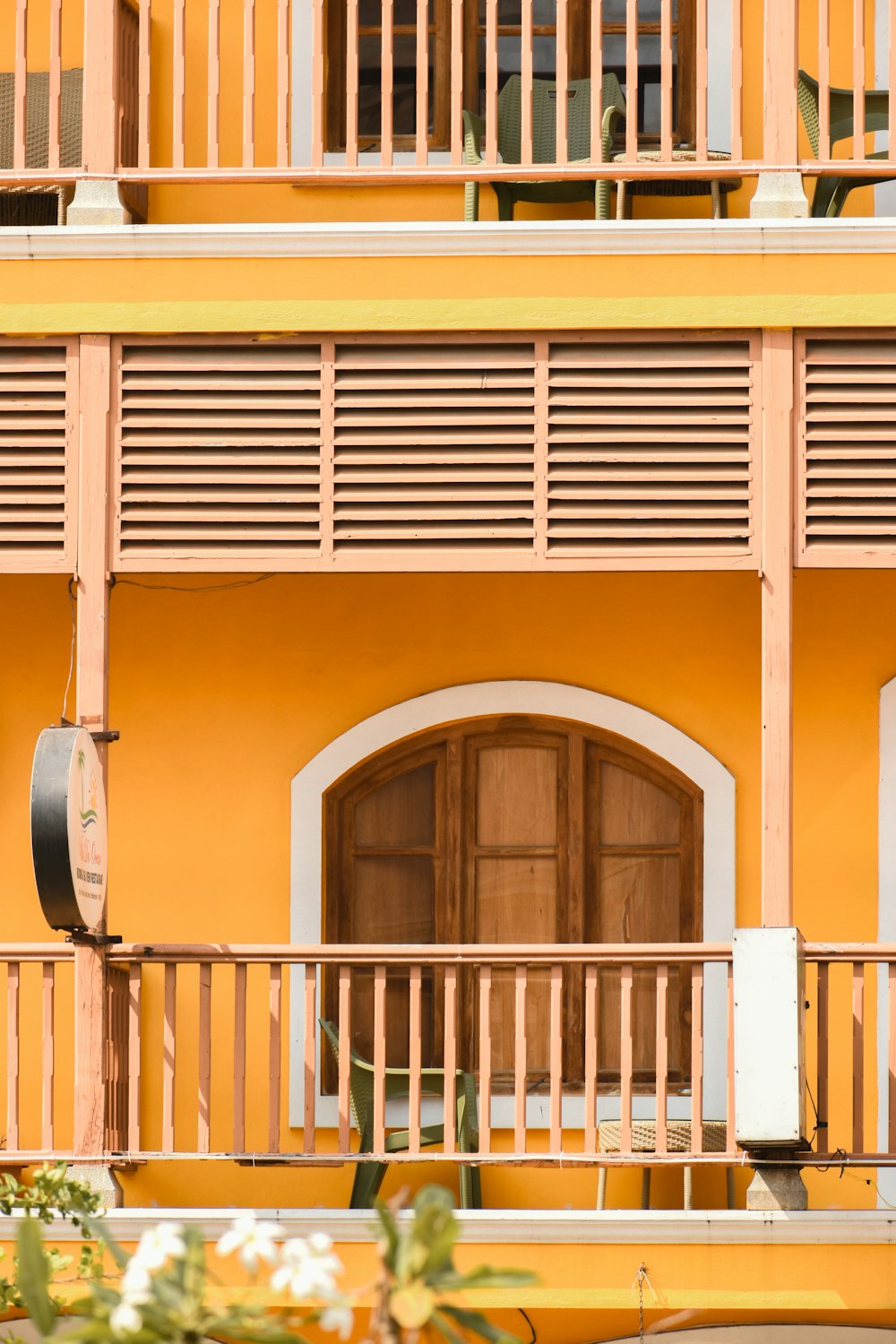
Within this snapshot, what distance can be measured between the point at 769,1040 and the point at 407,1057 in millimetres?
2373

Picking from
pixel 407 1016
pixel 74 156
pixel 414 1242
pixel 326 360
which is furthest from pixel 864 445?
pixel 414 1242

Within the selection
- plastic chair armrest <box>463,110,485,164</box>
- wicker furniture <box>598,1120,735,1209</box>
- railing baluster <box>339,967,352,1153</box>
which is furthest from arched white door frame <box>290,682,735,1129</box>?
plastic chair armrest <box>463,110,485,164</box>

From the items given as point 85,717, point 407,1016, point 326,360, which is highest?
point 326,360

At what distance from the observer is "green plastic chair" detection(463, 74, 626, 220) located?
839cm

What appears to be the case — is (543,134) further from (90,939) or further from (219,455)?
(90,939)

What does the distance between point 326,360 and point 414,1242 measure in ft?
14.3

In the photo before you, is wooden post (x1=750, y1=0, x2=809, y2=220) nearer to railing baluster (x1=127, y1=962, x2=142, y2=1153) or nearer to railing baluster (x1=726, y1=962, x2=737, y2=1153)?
railing baluster (x1=726, y1=962, x2=737, y2=1153)

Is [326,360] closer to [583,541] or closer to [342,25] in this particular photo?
[583,541]

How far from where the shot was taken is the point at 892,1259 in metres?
6.70

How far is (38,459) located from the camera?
7301mm

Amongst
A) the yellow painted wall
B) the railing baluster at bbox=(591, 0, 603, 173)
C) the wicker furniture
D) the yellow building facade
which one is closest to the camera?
the yellow building facade

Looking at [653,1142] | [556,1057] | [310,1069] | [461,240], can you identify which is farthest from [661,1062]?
[461,240]

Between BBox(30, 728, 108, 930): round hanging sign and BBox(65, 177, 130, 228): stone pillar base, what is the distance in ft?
6.43

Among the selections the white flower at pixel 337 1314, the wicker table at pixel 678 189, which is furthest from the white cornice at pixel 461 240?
the white flower at pixel 337 1314
